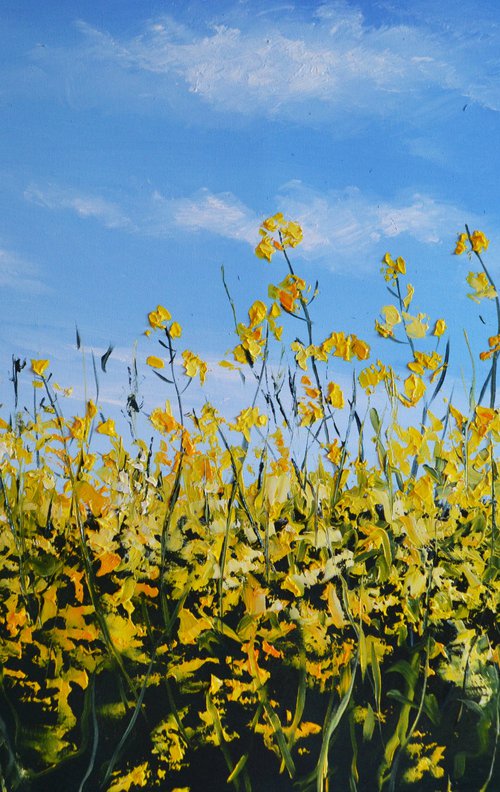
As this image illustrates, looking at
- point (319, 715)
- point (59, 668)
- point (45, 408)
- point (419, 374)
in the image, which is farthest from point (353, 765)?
point (45, 408)

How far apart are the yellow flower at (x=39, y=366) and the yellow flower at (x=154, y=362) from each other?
0.59 metres

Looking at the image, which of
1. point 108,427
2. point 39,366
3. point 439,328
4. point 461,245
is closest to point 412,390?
point 439,328

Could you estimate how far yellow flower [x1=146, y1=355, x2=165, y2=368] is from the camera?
7.34ft

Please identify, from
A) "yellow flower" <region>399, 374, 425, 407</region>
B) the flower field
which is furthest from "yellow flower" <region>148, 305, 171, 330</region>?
"yellow flower" <region>399, 374, 425, 407</region>

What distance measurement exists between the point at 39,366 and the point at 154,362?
607 mm

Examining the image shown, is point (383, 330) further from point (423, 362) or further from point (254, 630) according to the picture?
point (254, 630)

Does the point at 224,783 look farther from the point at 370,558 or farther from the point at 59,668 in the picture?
the point at 370,558

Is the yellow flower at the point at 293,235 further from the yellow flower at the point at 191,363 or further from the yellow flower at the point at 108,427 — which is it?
the yellow flower at the point at 108,427

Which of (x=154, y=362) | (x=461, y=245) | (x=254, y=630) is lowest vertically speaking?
(x=254, y=630)

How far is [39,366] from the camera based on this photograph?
2.66m

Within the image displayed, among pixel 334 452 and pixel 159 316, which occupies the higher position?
pixel 159 316

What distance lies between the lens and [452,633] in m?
2.10

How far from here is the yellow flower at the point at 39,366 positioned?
265 cm

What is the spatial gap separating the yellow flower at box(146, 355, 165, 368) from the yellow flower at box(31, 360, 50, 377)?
1.92ft
